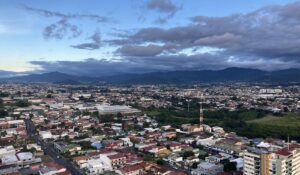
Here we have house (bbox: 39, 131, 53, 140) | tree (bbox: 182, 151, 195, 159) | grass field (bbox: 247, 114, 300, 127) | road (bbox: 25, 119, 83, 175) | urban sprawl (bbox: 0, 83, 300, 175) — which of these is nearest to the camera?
urban sprawl (bbox: 0, 83, 300, 175)

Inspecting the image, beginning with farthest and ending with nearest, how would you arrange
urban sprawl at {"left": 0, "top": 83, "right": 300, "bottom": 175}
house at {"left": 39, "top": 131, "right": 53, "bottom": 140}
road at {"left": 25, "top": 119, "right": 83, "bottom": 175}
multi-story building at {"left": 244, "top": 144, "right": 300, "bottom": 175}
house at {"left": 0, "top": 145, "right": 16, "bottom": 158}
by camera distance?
house at {"left": 39, "top": 131, "right": 53, "bottom": 140} < house at {"left": 0, "top": 145, "right": 16, "bottom": 158} < road at {"left": 25, "top": 119, "right": 83, "bottom": 175} < urban sprawl at {"left": 0, "top": 83, "right": 300, "bottom": 175} < multi-story building at {"left": 244, "top": 144, "right": 300, "bottom": 175}

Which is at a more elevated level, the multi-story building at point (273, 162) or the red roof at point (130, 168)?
the multi-story building at point (273, 162)

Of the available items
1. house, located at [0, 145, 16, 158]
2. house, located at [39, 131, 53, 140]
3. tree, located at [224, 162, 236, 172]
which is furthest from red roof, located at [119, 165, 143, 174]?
house, located at [39, 131, 53, 140]

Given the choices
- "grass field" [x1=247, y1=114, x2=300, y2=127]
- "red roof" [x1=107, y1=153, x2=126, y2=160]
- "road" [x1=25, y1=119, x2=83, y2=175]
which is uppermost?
"grass field" [x1=247, y1=114, x2=300, y2=127]

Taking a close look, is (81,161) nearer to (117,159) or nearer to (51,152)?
(117,159)

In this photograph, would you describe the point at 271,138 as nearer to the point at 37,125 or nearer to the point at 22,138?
the point at 22,138

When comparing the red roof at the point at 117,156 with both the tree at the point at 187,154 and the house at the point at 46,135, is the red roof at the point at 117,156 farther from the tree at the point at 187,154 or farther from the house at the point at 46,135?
the house at the point at 46,135

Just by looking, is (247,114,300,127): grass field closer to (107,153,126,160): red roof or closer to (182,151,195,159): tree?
(182,151,195,159): tree

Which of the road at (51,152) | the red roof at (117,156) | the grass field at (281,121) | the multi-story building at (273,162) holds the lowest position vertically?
the road at (51,152)

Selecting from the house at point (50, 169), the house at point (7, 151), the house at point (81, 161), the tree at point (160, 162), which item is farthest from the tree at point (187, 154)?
the house at point (7, 151)
